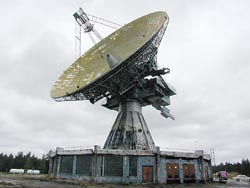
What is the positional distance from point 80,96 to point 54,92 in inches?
170

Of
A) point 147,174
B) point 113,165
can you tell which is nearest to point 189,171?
point 147,174

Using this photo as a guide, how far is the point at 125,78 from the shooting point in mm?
34719

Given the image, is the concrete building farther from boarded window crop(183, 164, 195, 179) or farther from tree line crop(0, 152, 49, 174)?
tree line crop(0, 152, 49, 174)

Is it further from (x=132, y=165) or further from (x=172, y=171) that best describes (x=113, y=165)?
(x=172, y=171)

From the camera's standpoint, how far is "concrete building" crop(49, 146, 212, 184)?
32.6 metres

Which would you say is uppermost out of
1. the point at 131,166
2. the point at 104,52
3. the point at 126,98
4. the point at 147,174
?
the point at 104,52

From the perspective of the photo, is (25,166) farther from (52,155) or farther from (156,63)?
(156,63)

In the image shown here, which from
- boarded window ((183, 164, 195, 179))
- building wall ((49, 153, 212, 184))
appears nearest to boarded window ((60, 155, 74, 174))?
building wall ((49, 153, 212, 184))

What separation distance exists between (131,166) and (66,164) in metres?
10.2

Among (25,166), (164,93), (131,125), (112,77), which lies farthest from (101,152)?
(25,166)

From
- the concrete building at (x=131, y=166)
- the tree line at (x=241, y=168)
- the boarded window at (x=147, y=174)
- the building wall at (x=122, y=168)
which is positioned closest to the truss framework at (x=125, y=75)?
the concrete building at (x=131, y=166)

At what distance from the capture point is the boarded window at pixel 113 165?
107ft

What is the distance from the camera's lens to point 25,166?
12294 centimetres

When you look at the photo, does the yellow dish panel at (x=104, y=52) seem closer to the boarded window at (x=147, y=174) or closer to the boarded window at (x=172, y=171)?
the boarded window at (x=147, y=174)
